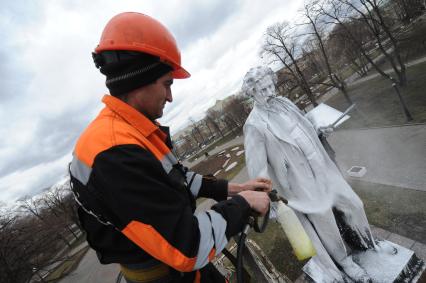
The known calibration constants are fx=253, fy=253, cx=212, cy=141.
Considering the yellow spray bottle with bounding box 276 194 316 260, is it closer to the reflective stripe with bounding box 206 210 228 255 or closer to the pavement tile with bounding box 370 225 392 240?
the reflective stripe with bounding box 206 210 228 255

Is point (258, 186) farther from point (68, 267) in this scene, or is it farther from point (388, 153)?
point (68, 267)

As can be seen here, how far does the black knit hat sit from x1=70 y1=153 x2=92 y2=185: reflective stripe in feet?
1.65

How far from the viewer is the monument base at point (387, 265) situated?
11.4 ft

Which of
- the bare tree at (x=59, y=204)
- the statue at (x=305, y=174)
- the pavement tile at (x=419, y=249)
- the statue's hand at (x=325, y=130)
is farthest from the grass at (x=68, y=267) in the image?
the pavement tile at (x=419, y=249)

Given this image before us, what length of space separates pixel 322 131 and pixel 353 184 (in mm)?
5710

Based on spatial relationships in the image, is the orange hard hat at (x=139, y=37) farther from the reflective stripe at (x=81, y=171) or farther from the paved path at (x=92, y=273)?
the paved path at (x=92, y=273)

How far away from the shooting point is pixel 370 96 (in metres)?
20.2

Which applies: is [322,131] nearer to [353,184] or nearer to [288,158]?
[288,158]

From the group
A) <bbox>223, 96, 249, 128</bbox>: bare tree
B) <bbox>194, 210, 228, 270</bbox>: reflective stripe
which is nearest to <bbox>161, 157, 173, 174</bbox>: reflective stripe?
<bbox>194, 210, 228, 270</bbox>: reflective stripe

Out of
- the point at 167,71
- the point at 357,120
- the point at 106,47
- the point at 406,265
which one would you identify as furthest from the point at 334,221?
the point at 357,120

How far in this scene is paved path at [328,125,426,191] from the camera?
7.95 meters

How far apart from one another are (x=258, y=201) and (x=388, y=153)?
11.1m

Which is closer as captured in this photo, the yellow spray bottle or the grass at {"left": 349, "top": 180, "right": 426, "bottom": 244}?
the yellow spray bottle

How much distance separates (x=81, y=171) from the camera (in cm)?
130
